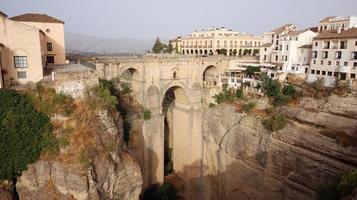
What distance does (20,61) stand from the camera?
1652cm

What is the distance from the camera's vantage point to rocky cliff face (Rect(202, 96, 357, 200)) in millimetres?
18062

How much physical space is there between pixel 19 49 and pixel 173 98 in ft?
59.9

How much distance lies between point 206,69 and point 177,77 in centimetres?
546

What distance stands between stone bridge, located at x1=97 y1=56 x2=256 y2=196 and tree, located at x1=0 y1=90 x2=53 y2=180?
812 cm

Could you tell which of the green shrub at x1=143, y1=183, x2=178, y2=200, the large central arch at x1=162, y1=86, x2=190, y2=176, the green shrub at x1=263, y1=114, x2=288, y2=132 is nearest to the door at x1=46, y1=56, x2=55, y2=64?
the large central arch at x1=162, y1=86, x2=190, y2=176

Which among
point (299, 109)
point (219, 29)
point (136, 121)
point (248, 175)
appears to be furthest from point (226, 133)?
point (219, 29)

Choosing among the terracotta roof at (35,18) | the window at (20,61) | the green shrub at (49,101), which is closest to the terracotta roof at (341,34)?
the green shrub at (49,101)

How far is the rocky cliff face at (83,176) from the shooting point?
45.0ft

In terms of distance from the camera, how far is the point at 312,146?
18781 millimetres

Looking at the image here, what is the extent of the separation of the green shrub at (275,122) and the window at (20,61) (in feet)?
59.9

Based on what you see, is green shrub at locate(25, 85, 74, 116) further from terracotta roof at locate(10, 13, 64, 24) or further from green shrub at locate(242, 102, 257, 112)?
green shrub at locate(242, 102, 257, 112)

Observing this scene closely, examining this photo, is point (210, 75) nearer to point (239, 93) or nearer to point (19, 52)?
point (239, 93)

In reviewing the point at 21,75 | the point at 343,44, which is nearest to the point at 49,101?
the point at 21,75

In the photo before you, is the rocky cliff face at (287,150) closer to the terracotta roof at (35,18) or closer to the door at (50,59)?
the door at (50,59)
